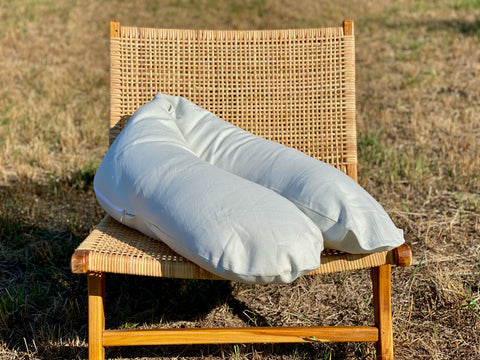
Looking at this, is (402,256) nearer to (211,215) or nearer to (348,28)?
(211,215)

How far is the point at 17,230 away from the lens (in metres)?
2.81

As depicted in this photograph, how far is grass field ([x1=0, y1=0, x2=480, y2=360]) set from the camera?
210cm

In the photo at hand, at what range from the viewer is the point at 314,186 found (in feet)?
5.28

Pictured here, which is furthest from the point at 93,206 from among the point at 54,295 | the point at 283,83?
the point at 283,83

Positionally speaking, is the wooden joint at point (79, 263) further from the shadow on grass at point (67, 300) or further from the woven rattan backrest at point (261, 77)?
the woven rattan backrest at point (261, 77)

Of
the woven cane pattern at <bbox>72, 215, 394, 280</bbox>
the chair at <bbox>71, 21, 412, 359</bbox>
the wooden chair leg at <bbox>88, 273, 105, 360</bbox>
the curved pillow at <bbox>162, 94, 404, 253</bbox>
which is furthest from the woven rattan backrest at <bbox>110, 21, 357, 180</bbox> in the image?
the wooden chair leg at <bbox>88, 273, 105, 360</bbox>

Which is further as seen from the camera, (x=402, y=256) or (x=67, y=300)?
(x=67, y=300)

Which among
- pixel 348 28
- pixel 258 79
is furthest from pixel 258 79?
pixel 348 28

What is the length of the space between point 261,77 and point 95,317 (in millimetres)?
1320

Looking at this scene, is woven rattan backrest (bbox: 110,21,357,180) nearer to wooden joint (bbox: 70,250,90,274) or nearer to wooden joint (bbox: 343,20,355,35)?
wooden joint (bbox: 343,20,355,35)

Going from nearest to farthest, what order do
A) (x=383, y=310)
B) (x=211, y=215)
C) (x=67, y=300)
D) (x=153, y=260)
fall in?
(x=211, y=215) → (x=153, y=260) → (x=383, y=310) → (x=67, y=300)

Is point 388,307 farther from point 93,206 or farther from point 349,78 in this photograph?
point 93,206

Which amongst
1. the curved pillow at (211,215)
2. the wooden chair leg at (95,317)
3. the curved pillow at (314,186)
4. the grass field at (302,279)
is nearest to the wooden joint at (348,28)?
the curved pillow at (314,186)

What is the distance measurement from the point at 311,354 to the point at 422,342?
407 mm
